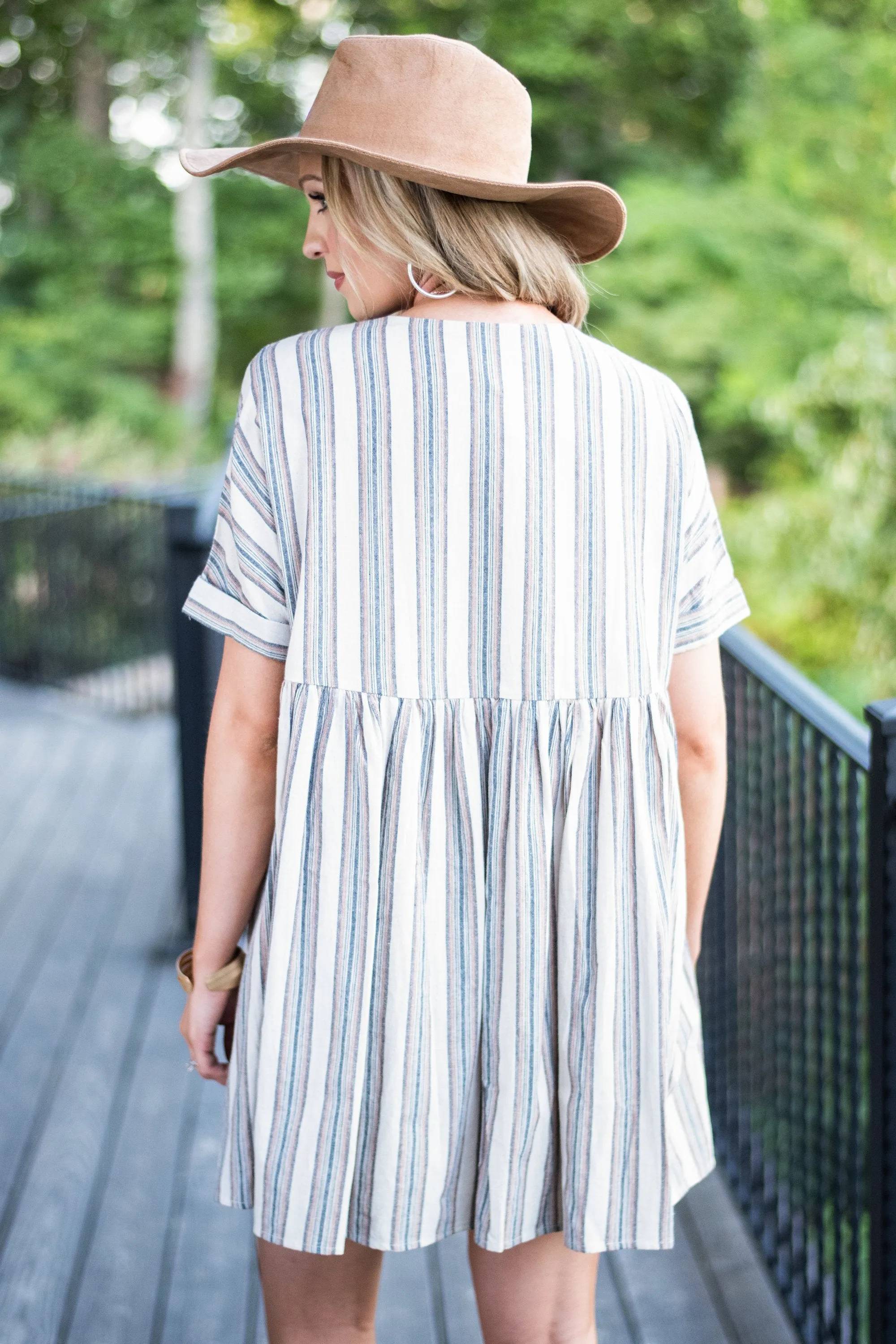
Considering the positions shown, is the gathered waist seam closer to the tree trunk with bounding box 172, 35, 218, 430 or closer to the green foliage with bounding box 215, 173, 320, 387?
the tree trunk with bounding box 172, 35, 218, 430

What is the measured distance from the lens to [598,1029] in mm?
1079

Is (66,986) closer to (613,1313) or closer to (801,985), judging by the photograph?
(613,1313)

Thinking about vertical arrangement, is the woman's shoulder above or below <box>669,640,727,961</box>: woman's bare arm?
above

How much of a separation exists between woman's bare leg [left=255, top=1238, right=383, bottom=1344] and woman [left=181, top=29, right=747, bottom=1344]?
2cm

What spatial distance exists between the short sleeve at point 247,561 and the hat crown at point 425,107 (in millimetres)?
222

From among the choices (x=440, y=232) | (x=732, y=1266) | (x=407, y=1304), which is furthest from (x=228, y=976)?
(x=732, y=1266)

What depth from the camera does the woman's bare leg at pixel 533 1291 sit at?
3.76 feet

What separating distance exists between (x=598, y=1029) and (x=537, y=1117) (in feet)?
0.32

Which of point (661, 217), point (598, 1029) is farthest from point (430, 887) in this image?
point (661, 217)

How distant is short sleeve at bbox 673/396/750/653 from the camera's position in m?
1.12

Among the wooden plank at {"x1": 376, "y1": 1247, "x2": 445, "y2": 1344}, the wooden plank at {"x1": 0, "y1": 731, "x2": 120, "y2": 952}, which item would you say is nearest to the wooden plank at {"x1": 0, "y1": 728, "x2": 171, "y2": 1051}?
the wooden plank at {"x1": 0, "y1": 731, "x2": 120, "y2": 952}

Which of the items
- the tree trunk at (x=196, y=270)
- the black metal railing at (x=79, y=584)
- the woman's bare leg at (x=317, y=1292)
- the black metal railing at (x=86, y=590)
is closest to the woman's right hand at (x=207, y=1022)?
the woman's bare leg at (x=317, y=1292)

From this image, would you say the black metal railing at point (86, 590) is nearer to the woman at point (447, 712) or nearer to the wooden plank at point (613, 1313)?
the wooden plank at point (613, 1313)

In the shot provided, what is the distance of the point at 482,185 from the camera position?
3.29ft
